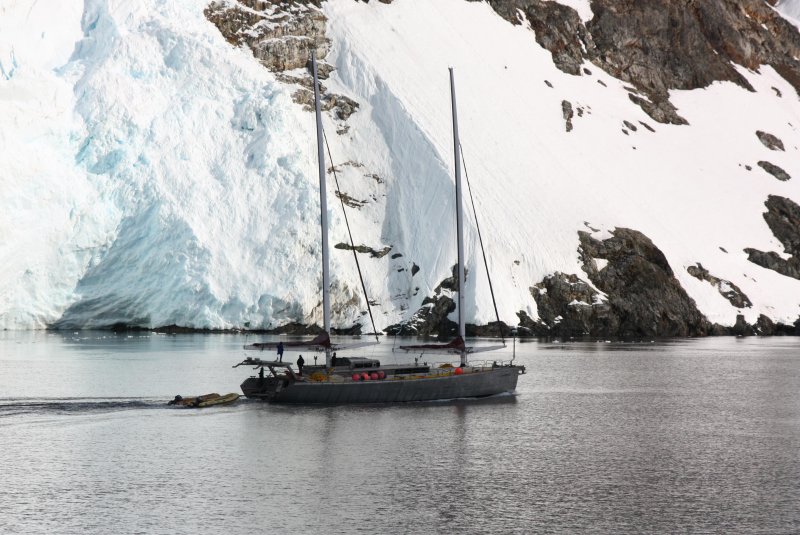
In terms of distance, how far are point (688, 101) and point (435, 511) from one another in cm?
13355

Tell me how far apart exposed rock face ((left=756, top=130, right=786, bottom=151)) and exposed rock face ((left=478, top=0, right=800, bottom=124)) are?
1273cm

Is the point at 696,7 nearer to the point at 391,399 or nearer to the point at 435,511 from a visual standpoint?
the point at 391,399

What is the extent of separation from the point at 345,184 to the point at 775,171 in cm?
6618

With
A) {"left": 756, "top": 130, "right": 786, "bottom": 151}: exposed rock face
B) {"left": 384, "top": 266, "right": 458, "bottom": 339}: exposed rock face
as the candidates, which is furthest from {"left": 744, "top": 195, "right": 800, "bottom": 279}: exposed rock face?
{"left": 384, "top": 266, "right": 458, "bottom": 339}: exposed rock face

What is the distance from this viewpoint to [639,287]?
10256 centimetres

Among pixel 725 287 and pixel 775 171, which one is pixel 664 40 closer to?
pixel 775 171

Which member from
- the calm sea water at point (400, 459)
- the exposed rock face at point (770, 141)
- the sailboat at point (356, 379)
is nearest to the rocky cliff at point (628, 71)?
the exposed rock face at point (770, 141)

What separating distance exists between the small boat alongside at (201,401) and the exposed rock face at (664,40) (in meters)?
102

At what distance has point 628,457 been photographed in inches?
1359

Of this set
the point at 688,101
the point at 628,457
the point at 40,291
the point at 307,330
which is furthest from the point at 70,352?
the point at 688,101

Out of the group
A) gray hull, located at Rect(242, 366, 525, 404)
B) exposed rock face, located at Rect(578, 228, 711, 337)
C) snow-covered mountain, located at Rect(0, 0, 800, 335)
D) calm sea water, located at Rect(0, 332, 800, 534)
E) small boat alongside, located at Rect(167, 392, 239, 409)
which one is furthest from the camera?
exposed rock face, located at Rect(578, 228, 711, 337)

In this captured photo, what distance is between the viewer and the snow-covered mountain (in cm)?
9050

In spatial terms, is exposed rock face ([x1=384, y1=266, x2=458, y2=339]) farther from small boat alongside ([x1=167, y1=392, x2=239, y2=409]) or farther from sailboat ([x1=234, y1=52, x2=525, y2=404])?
small boat alongside ([x1=167, y1=392, x2=239, y2=409])

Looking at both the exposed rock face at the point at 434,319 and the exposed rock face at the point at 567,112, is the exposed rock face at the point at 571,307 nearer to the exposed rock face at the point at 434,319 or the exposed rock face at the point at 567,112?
the exposed rock face at the point at 434,319
